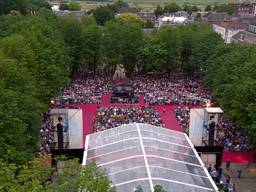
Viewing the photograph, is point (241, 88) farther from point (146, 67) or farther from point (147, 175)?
point (146, 67)

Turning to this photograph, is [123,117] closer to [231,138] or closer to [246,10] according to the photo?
[231,138]

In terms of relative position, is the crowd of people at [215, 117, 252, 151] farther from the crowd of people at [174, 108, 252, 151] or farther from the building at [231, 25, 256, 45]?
the building at [231, 25, 256, 45]

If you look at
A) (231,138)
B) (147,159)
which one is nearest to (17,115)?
(147,159)

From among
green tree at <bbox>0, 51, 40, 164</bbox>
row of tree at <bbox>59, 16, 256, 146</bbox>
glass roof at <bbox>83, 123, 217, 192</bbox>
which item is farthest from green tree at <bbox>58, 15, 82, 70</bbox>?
glass roof at <bbox>83, 123, 217, 192</bbox>

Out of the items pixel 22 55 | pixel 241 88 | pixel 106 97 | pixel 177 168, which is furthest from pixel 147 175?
pixel 106 97

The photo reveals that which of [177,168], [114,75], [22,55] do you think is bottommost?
[114,75]

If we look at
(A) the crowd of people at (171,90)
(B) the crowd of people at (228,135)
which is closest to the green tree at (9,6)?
(A) the crowd of people at (171,90)

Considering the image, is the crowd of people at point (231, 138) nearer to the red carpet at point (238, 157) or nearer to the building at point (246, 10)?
the red carpet at point (238, 157)
